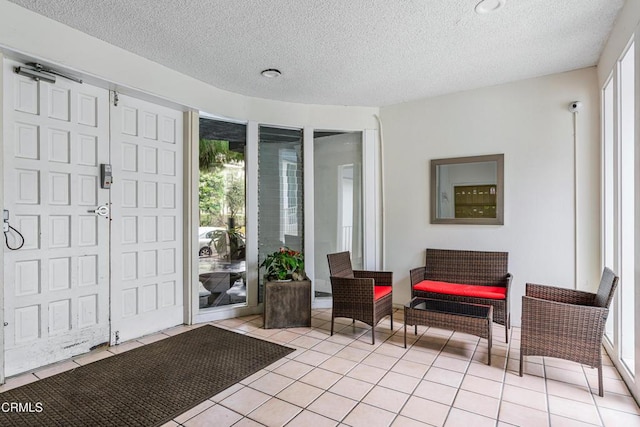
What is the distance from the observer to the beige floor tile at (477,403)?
2055 mm

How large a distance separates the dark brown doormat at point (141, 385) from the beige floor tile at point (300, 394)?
0.40 meters

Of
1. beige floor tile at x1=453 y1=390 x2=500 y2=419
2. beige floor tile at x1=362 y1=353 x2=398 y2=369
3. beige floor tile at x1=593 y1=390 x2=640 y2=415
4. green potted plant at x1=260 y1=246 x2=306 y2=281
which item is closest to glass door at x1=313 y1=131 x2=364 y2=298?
green potted plant at x1=260 y1=246 x2=306 y2=281

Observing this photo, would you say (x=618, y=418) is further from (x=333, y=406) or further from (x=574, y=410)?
(x=333, y=406)

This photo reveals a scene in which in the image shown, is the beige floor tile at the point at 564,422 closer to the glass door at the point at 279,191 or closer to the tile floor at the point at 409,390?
the tile floor at the point at 409,390

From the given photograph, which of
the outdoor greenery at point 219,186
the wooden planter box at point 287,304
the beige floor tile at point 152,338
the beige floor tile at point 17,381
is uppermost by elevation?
the outdoor greenery at point 219,186

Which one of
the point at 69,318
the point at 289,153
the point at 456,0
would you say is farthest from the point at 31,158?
the point at 456,0

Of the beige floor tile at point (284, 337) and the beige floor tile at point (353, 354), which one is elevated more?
the beige floor tile at point (353, 354)

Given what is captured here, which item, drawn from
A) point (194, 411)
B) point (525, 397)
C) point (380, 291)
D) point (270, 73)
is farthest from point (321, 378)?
point (270, 73)

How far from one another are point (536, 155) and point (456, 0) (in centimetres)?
206

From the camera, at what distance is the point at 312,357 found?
112 inches

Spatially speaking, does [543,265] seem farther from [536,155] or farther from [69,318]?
[69,318]

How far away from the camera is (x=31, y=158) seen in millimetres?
2529

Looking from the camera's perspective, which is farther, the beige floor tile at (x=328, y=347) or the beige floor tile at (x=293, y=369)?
→ the beige floor tile at (x=328, y=347)

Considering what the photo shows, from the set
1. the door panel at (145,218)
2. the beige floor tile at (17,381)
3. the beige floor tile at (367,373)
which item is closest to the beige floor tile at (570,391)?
the beige floor tile at (367,373)
